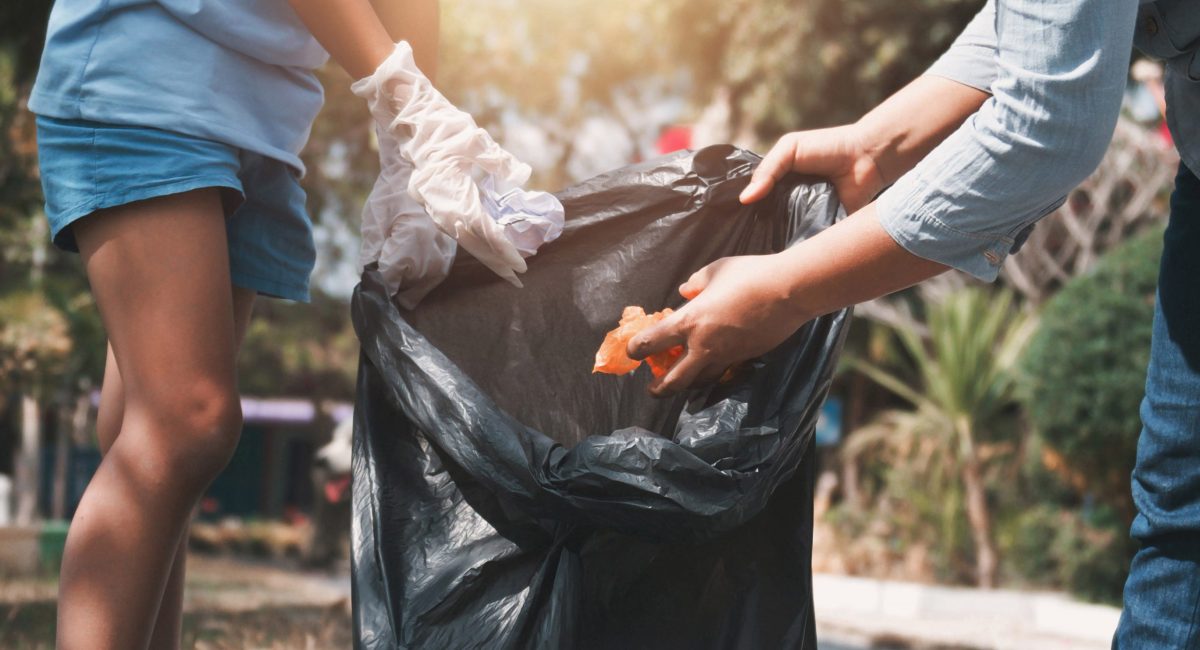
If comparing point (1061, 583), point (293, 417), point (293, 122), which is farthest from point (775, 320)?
point (293, 417)

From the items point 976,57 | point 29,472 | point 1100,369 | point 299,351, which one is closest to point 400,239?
point 976,57

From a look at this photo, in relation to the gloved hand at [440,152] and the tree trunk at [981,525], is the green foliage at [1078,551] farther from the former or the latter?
the gloved hand at [440,152]

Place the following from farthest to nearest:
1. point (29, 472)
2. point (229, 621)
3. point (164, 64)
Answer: point (29, 472)
point (229, 621)
point (164, 64)

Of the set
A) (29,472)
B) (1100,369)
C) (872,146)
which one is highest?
(872,146)

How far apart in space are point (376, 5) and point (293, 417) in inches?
870

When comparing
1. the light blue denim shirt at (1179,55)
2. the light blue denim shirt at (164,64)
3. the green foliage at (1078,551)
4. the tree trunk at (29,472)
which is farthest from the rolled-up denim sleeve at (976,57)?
the tree trunk at (29,472)

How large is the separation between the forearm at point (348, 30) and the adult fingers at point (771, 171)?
61 centimetres

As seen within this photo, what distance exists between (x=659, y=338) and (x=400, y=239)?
0.51m

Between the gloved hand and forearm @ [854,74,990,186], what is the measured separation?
1.93 feet

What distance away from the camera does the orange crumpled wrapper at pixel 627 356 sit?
169 centimetres

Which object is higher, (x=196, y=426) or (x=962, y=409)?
(x=196, y=426)

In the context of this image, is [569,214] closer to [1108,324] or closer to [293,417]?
[1108,324]

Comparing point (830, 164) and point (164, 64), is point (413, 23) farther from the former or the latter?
point (830, 164)

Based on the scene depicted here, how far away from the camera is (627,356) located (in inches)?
67.6
